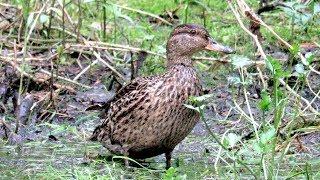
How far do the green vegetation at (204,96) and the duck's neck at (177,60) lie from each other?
1.12 feet

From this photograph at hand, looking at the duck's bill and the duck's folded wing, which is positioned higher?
the duck's bill

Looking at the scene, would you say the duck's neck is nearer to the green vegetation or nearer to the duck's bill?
the duck's bill

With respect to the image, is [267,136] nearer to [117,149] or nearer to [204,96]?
[204,96]

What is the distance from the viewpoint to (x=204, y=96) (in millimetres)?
5988

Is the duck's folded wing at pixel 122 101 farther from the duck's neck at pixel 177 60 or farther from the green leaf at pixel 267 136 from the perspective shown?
the green leaf at pixel 267 136

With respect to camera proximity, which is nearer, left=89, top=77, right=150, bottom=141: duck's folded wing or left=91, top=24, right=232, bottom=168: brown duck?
left=91, top=24, right=232, bottom=168: brown duck

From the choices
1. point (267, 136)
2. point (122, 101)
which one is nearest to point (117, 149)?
point (122, 101)

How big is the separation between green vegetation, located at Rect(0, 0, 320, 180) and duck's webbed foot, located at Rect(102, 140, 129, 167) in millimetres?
82

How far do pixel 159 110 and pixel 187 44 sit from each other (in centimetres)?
84

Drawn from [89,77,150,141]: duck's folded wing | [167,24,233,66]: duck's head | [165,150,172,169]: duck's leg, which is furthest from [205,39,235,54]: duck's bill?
[165,150,172,169]: duck's leg

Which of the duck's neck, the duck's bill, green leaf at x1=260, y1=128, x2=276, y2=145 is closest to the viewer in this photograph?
green leaf at x1=260, y1=128, x2=276, y2=145

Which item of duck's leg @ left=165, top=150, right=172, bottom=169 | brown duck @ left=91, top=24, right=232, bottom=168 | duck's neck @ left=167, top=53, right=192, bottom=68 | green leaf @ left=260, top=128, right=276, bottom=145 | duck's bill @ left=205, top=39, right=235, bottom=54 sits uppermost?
duck's bill @ left=205, top=39, right=235, bottom=54

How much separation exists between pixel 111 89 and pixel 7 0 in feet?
7.07

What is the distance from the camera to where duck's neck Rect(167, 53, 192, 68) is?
26.4 ft
